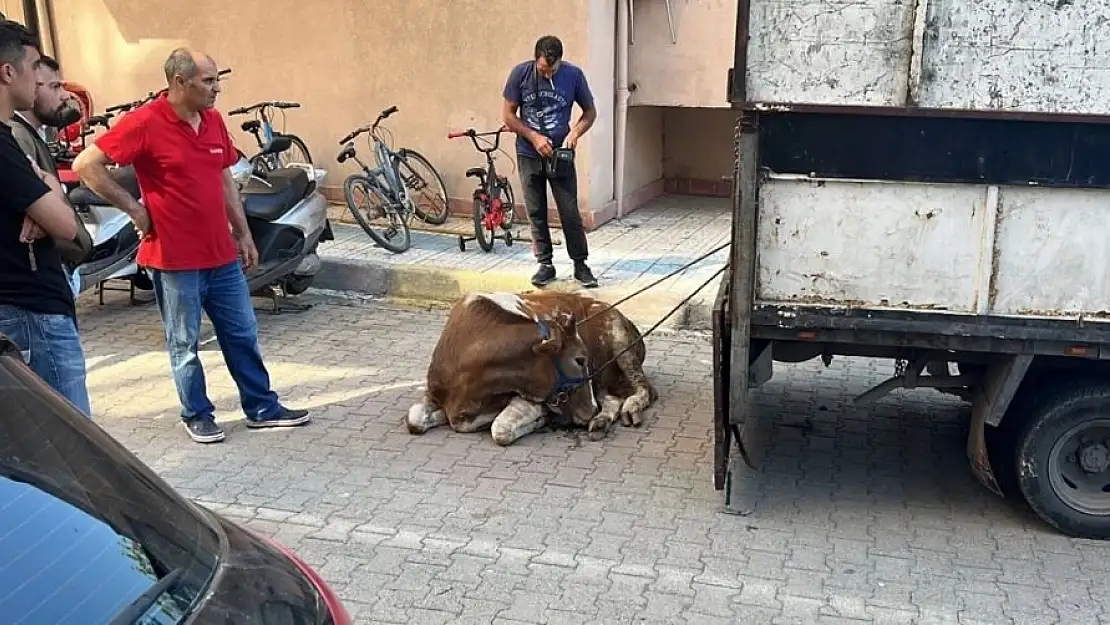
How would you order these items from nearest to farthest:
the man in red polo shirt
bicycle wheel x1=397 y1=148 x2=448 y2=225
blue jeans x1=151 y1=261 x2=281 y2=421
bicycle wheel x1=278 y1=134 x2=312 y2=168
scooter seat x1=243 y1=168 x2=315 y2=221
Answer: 1. the man in red polo shirt
2. blue jeans x1=151 y1=261 x2=281 y2=421
3. scooter seat x1=243 y1=168 x2=315 y2=221
4. bicycle wheel x1=397 y1=148 x2=448 y2=225
5. bicycle wheel x1=278 y1=134 x2=312 y2=168

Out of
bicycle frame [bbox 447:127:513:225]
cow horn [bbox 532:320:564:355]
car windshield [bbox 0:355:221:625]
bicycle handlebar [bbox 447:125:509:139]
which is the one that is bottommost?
cow horn [bbox 532:320:564:355]

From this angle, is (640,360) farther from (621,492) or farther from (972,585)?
(972,585)

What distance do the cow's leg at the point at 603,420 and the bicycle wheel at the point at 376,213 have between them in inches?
151

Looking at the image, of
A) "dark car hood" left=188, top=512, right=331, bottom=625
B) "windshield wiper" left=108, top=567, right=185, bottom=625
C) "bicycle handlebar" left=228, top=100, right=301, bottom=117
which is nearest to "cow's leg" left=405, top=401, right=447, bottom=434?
"dark car hood" left=188, top=512, right=331, bottom=625

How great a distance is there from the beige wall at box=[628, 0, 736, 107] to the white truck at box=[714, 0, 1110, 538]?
5.97m

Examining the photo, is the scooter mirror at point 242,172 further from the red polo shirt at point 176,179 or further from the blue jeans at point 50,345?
the blue jeans at point 50,345

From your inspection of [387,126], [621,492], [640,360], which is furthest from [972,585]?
[387,126]

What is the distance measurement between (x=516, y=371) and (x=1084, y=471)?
285 centimetres

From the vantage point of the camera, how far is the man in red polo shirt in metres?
5.39

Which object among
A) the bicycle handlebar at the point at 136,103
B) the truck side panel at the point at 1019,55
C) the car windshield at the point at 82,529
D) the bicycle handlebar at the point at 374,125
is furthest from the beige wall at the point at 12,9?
the car windshield at the point at 82,529

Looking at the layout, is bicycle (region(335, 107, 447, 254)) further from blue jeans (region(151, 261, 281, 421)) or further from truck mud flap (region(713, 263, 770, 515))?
truck mud flap (region(713, 263, 770, 515))

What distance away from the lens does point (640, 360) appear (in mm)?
6504

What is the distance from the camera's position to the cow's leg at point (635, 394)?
6.13 metres

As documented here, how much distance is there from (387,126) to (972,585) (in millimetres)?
7867
